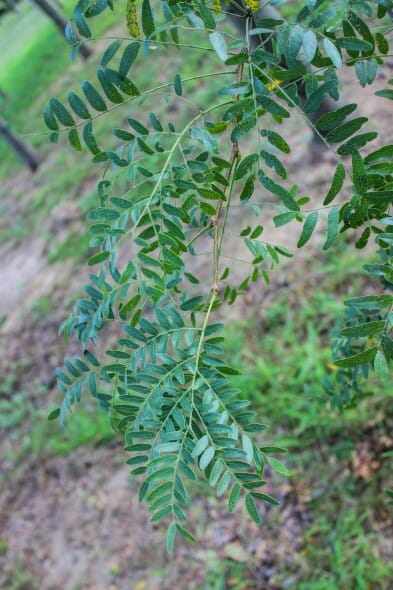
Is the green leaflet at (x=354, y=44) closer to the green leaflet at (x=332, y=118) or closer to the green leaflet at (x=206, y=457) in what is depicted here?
the green leaflet at (x=332, y=118)

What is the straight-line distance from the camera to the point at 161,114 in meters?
5.66

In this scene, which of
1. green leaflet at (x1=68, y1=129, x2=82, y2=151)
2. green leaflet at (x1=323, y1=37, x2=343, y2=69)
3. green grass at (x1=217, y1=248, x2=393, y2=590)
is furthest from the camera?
green grass at (x1=217, y1=248, x2=393, y2=590)

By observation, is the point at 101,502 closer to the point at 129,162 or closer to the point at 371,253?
the point at 371,253

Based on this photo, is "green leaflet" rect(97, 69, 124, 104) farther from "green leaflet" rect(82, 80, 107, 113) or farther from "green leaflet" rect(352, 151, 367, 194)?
"green leaflet" rect(352, 151, 367, 194)

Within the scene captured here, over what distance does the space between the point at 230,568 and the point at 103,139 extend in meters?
5.31

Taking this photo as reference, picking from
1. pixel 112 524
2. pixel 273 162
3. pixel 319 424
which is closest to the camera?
pixel 273 162

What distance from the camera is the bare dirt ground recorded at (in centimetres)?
230

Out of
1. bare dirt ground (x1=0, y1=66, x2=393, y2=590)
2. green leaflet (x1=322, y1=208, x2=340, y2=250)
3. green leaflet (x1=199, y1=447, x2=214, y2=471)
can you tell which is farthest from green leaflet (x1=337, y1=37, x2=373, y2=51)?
bare dirt ground (x1=0, y1=66, x2=393, y2=590)

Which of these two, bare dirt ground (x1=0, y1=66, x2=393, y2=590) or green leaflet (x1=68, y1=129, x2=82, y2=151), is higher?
green leaflet (x1=68, y1=129, x2=82, y2=151)

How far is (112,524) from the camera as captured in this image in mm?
2842

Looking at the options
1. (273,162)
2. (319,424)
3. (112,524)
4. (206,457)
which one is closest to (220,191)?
(273,162)

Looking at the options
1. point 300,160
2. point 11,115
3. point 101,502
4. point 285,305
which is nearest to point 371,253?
point 285,305

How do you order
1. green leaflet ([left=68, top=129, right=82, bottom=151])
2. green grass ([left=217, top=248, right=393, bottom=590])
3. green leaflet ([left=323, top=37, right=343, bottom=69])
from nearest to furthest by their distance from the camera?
1. green leaflet ([left=323, top=37, right=343, bottom=69])
2. green leaflet ([left=68, top=129, right=82, bottom=151])
3. green grass ([left=217, top=248, right=393, bottom=590])

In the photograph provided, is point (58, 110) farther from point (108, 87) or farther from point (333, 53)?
point (333, 53)
